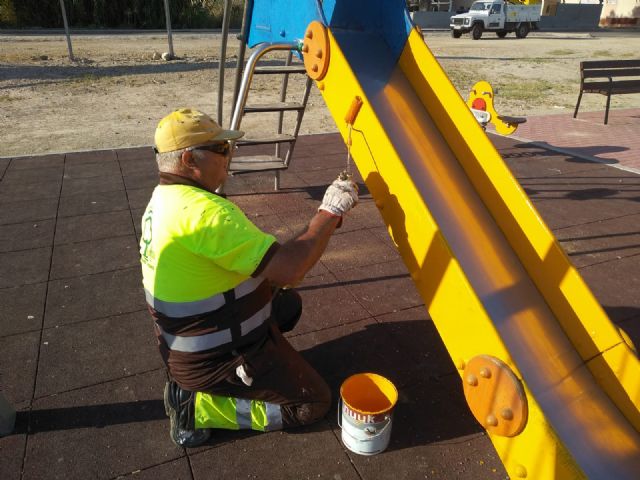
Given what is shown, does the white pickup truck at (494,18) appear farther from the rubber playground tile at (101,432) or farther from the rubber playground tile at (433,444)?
the rubber playground tile at (101,432)

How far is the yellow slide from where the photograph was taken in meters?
1.81

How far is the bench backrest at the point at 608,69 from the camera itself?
9492 millimetres

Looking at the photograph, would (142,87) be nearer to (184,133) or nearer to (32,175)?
(32,175)

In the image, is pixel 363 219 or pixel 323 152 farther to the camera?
pixel 323 152

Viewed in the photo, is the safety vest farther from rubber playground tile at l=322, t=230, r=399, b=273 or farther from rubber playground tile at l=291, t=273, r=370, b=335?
rubber playground tile at l=322, t=230, r=399, b=273

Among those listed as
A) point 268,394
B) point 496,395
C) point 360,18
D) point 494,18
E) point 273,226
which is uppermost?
point 360,18

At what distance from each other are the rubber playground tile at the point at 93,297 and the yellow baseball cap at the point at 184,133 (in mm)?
1740

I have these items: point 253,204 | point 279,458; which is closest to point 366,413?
point 279,458

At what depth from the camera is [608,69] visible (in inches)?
395

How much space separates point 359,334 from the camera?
3236mm

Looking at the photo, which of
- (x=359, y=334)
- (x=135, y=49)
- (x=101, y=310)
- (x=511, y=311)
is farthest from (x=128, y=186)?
(x=135, y=49)

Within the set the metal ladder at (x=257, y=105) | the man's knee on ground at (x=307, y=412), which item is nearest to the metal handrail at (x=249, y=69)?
the metal ladder at (x=257, y=105)

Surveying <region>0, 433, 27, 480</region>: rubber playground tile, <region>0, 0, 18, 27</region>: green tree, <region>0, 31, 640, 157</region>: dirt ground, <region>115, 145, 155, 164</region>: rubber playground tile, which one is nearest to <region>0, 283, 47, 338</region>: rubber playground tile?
<region>0, 433, 27, 480</region>: rubber playground tile

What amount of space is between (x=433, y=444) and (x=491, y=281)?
33.6 inches
